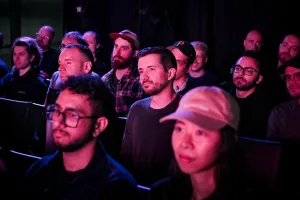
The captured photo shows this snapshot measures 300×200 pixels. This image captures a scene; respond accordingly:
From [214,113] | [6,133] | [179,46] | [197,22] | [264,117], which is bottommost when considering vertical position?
[6,133]

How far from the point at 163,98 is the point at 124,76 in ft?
4.45

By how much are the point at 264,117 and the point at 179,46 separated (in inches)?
45.7

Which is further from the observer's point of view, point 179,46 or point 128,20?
point 128,20

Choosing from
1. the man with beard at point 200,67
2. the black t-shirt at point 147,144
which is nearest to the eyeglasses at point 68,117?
the black t-shirt at point 147,144

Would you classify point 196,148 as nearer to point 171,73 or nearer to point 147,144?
point 147,144

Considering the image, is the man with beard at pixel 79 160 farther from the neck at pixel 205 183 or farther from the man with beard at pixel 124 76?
the man with beard at pixel 124 76

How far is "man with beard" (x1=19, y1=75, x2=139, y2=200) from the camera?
1.96m

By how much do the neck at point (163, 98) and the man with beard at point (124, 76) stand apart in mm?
1030

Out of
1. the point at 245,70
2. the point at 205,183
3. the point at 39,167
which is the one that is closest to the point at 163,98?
the point at 39,167

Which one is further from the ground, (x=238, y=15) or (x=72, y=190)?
(x=238, y=15)

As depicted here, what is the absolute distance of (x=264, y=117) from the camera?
382cm

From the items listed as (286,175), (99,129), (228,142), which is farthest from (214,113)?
(286,175)

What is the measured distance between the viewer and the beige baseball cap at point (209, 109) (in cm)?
177

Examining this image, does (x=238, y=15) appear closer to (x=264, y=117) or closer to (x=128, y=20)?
(x=128, y=20)
